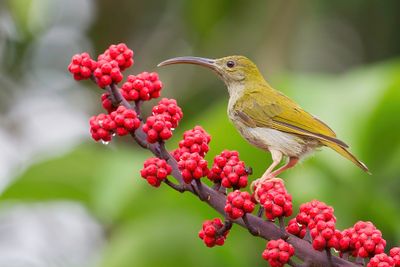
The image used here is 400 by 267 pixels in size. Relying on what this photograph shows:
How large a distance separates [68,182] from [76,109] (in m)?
3.36

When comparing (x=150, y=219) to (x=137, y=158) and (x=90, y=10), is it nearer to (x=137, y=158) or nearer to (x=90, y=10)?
(x=137, y=158)

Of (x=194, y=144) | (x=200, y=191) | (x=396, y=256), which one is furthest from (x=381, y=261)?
(x=194, y=144)

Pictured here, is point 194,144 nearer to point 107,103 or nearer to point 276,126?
point 107,103

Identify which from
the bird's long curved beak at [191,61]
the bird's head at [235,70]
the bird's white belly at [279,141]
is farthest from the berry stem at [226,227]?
the bird's head at [235,70]

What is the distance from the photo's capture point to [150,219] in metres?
4.99

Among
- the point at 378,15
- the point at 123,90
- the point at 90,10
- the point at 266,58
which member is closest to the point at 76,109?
the point at 90,10

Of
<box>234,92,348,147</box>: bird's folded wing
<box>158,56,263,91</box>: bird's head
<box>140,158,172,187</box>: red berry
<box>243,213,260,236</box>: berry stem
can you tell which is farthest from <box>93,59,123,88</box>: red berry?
<box>158,56,263,91</box>: bird's head

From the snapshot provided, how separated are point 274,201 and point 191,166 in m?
0.33

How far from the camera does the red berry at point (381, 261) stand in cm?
297

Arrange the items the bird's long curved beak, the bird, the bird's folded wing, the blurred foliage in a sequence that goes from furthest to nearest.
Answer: the blurred foliage < the bird's folded wing < the bird < the bird's long curved beak

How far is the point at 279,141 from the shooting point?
156 inches

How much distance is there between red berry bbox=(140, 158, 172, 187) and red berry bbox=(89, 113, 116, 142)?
20cm

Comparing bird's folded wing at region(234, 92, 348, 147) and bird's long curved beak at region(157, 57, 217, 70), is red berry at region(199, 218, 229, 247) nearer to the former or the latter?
bird's long curved beak at region(157, 57, 217, 70)

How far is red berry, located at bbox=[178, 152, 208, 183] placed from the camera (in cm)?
301
